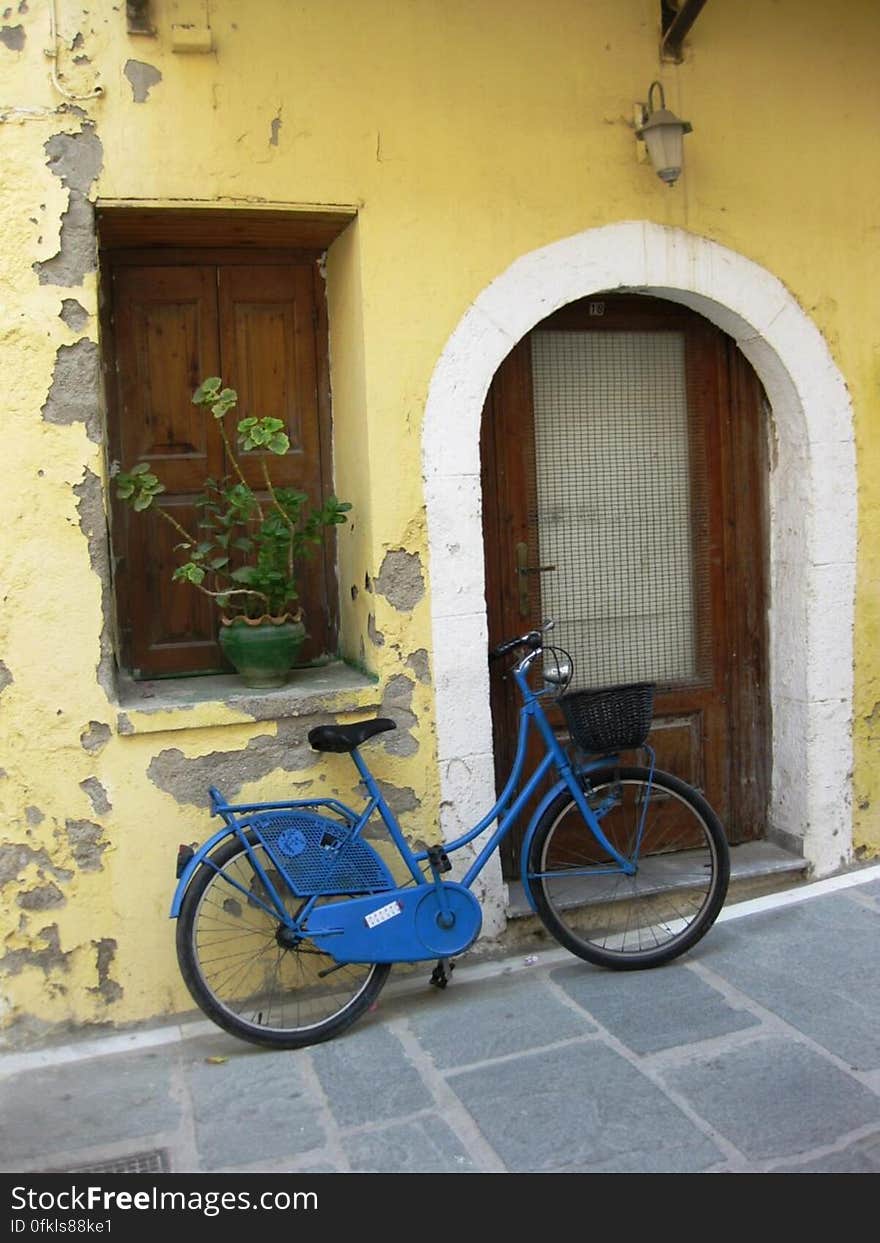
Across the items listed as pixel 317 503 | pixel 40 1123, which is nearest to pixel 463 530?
pixel 317 503

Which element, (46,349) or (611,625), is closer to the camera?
(46,349)

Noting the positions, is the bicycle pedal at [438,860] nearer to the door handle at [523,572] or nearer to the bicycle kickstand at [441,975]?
the bicycle kickstand at [441,975]

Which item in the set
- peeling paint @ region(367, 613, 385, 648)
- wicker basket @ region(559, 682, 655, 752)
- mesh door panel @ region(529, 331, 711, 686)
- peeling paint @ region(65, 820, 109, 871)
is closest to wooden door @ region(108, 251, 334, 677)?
peeling paint @ region(367, 613, 385, 648)

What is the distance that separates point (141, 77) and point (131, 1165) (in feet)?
10.8

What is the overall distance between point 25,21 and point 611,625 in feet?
9.90

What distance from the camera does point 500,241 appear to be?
428 centimetres

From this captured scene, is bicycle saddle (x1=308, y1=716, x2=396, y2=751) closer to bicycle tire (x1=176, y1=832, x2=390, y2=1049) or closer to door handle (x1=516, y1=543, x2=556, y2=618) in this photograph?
bicycle tire (x1=176, y1=832, x2=390, y2=1049)

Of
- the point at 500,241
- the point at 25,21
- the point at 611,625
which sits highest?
the point at 25,21

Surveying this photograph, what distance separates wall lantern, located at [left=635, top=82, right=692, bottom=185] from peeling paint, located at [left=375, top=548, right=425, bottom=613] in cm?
169

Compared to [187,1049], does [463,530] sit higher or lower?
higher

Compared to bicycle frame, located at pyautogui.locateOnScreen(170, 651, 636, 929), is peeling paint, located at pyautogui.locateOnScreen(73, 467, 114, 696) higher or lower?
higher

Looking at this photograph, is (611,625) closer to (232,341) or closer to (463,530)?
(463,530)

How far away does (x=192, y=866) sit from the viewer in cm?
369

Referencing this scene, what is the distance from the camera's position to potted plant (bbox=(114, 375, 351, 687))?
158 inches
